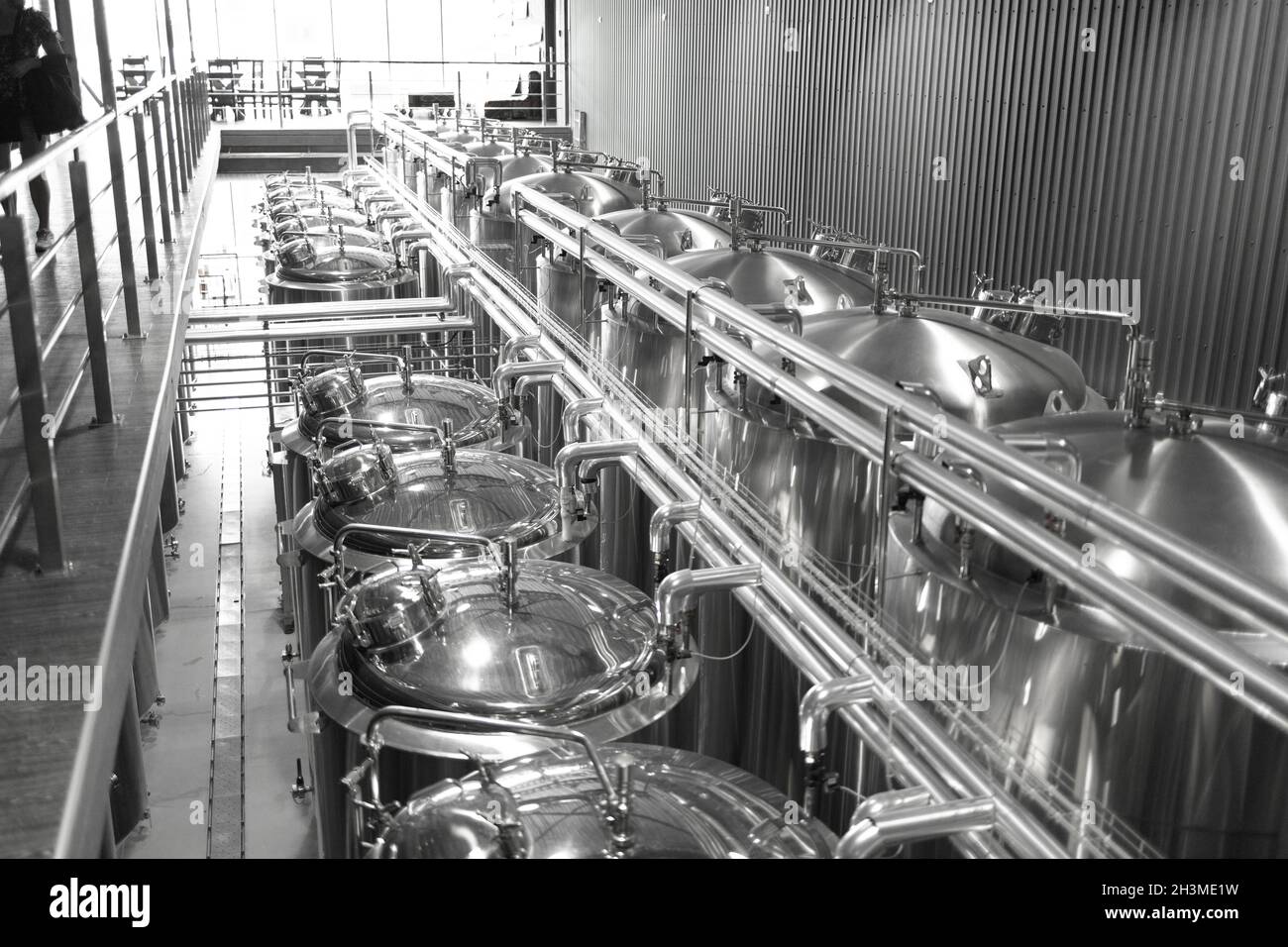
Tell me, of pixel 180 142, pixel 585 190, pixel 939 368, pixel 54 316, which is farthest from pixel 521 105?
pixel 939 368

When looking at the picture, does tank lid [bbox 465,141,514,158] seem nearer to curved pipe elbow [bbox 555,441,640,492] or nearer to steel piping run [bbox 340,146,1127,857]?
steel piping run [bbox 340,146,1127,857]

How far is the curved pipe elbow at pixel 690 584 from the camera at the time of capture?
3260mm

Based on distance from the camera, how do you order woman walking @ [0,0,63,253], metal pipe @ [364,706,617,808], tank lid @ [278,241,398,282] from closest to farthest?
metal pipe @ [364,706,617,808] < woman walking @ [0,0,63,253] < tank lid @ [278,241,398,282]

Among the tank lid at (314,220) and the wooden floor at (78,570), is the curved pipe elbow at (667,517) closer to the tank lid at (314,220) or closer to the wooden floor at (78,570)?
the wooden floor at (78,570)

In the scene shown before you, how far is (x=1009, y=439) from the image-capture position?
2.93 metres

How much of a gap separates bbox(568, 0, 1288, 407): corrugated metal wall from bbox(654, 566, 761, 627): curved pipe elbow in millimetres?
5118

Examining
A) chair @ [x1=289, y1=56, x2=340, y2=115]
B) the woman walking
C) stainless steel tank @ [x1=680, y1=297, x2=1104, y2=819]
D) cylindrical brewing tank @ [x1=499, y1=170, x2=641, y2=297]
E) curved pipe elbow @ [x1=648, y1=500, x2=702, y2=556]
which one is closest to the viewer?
stainless steel tank @ [x1=680, y1=297, x2=1104, y2=819]

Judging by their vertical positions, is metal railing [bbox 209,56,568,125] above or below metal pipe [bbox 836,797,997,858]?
above

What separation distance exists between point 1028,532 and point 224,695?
659 centimetres

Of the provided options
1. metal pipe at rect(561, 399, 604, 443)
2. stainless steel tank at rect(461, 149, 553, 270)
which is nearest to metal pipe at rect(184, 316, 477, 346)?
stainless steel tank at rect(461, 149, 553, 270)

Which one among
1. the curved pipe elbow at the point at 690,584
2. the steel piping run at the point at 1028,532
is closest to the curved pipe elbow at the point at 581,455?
the steel piping run at the point at 1028,532

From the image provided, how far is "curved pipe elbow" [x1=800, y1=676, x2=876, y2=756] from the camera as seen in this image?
260cm

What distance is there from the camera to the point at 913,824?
7.30 feet
